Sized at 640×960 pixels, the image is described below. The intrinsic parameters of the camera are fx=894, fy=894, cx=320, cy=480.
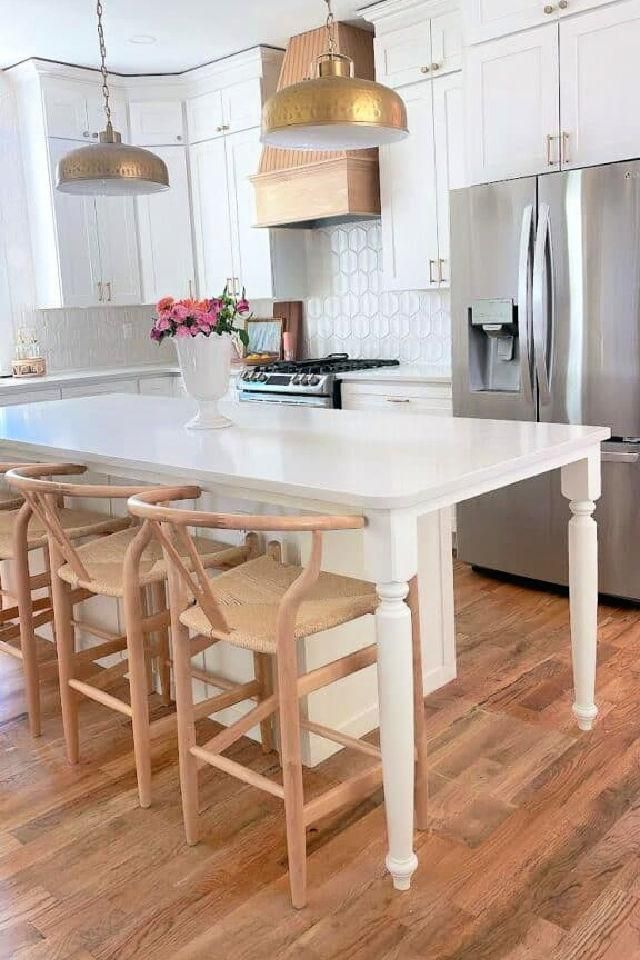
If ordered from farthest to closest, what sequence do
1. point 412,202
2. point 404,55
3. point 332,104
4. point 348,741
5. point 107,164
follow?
point 412,202 < point 404,55 < point 107,164 < point 332,104 < point 348,741

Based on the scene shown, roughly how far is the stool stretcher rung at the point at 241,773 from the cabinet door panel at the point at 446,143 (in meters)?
3.07

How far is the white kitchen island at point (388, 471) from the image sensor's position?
6.20ft

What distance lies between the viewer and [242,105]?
5484mm

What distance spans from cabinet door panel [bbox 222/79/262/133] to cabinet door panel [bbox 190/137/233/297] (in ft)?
0.50

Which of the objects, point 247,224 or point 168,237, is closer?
point 247,224

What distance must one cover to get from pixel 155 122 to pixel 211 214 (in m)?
0.70

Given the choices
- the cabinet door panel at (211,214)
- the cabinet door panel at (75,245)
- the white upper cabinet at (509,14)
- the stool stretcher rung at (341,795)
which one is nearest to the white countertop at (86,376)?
the cabinet door panel at (75,245)

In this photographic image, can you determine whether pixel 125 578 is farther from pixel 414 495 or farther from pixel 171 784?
pixel 414 495

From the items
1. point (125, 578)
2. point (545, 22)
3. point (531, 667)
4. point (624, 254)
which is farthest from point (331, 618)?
point (545, 22)

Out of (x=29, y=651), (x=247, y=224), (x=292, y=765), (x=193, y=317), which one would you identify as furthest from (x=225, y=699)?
(x=247, y=224)

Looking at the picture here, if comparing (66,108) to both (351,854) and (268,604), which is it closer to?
(268,604)

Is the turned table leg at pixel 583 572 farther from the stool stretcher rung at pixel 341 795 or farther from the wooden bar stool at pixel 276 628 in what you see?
the stool stretcher rung at pixel 341 795

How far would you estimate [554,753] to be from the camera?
2.55m

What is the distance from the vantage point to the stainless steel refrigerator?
3.47 m
